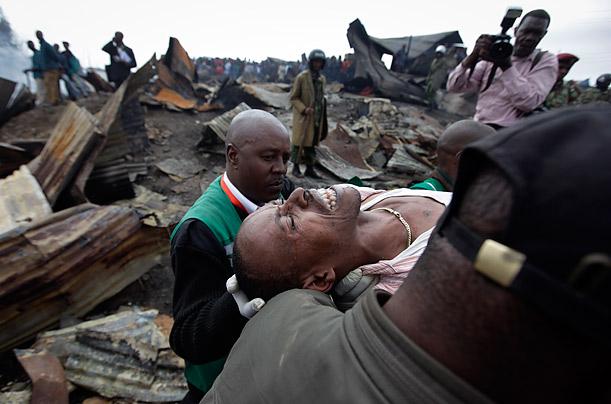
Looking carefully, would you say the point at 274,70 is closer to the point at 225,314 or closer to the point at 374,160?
the point at 374,160

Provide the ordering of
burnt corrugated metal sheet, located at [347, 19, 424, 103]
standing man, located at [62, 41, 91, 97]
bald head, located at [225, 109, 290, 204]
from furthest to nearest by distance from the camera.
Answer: burnt corrugated metal sheet, located at [347, 19, 424, 103]
standing man, located at [62, 41, 91, 97]
bald head, located at [225, 109, 290, 204]

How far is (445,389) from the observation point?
20.1 inches

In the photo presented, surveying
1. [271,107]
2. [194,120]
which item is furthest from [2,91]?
[271,107]

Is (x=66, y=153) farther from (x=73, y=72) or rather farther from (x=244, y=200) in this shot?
(x=73, y=72)

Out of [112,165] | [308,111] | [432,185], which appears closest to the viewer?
[432,185]

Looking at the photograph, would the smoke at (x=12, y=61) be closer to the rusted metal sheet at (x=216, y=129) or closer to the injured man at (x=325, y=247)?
the rusted metal sheet at (x=216, y=129)

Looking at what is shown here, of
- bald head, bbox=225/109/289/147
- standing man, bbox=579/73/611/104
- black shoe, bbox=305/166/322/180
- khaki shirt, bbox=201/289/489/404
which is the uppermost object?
standing man, bbox=579/73/611/104

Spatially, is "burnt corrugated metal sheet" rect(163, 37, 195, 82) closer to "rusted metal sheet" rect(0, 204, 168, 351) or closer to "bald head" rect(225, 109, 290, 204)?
"rusted metal sheet" rect(0, 204, 168, 351)

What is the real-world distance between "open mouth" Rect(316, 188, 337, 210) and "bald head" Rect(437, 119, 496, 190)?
1.34m

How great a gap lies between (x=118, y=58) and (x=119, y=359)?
10.7m

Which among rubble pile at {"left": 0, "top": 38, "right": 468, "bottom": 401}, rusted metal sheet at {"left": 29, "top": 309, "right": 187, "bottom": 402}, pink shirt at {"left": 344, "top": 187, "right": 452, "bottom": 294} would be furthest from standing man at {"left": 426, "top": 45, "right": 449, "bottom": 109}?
rusted metal sheet at {"left": 29, "top": 309, "right": 187, "bottom": 402}

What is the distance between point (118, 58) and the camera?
10.2 m

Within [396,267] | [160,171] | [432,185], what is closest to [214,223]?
[396,267]

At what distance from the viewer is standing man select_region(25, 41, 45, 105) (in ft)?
33.1
